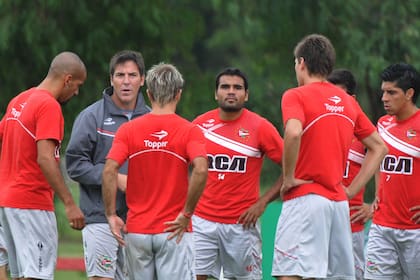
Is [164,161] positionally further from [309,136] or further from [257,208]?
[257,208]

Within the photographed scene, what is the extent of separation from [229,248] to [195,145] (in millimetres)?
2407

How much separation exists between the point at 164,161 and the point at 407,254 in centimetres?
306

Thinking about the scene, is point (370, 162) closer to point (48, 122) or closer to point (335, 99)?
point (335, 99)

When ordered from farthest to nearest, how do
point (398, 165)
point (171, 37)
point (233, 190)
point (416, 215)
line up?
point (171, 37), point (233, 190), point (398, 165), point (416, 215)

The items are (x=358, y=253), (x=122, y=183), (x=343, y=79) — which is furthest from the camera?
(x=358, y=253)

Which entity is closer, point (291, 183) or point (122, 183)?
point (291, 183)

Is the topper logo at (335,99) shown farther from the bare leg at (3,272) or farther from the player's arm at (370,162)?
the bare leg at (3,272)

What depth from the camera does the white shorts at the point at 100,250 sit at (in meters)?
9.85

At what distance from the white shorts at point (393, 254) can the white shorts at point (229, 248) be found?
43.0 inches

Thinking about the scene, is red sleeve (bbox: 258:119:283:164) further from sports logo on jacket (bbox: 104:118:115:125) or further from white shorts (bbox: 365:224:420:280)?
sports logo on jacket (bbox: 104:118:115:125)

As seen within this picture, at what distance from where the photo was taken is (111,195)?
29.3ft

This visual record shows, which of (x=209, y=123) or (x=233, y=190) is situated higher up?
(x=209, y=123)

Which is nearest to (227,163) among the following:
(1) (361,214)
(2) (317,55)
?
(1) (361,214)

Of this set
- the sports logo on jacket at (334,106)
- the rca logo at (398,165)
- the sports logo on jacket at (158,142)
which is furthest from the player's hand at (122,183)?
the rca logo at (398,165)
